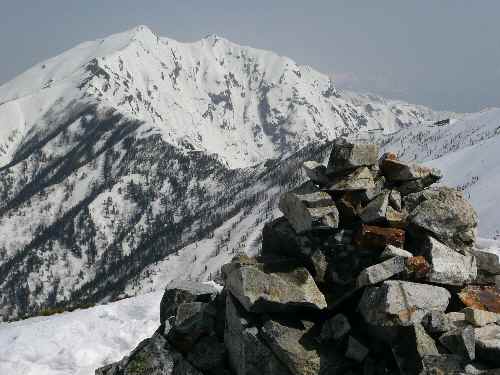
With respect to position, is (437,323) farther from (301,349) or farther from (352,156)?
A: (352,156)

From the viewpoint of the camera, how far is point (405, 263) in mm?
19578

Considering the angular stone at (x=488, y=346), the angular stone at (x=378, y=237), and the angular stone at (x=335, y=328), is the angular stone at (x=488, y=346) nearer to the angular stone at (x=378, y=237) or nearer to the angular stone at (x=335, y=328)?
the angular stone at (x=335, y=328)

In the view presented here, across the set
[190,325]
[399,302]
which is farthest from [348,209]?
[190,325]

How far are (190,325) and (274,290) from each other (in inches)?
199

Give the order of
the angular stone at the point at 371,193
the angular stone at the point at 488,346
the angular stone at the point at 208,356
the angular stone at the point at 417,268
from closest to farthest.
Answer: the angular stone at the point at 488,346 → the angular stone at the point at 417,268 → the angular stone at the point at 208,356 → the angular stone at the point at 371,193

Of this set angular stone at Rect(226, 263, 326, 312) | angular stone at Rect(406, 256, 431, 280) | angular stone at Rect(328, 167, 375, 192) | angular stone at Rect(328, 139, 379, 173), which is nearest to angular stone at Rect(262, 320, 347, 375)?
angular stone at Rect(226, 263, 326, 312)

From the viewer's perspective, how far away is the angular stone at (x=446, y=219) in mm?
21328

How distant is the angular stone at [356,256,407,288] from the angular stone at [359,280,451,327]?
1.26 feet

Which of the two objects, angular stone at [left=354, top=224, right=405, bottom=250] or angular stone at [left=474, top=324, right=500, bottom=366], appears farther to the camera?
angular stone at [left=354, top=224, right=405, bottom=250]

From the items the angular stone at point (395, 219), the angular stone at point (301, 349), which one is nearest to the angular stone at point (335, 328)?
the angular stone at point (301, 349)

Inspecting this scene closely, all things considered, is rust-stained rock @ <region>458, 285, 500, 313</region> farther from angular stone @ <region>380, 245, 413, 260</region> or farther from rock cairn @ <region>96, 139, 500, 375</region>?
angular stone @ <region>380, 245, 413, 260</region>

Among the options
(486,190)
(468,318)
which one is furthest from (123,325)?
(486,190)

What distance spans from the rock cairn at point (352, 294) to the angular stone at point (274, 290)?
0.16ft

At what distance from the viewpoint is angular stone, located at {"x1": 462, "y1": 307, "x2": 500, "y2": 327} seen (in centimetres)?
1758
